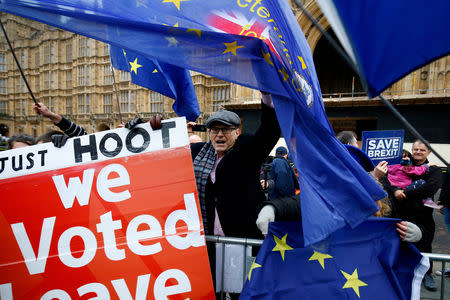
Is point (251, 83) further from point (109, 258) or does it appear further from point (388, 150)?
point (388, 150)

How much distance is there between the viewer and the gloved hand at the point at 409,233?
1.38m

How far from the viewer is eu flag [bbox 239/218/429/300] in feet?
4.49

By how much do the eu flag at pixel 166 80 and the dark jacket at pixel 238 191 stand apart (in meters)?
0.98

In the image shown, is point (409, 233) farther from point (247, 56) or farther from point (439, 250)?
point (439, 250)

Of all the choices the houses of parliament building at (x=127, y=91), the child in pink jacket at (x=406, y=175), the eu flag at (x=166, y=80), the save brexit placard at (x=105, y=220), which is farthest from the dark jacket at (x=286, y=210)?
the houses of parliament building at (x=127, y=91)

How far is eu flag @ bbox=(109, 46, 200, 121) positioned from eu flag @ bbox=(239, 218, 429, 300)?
1.52 m

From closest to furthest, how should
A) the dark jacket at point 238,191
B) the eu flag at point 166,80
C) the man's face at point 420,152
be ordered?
the dark jacket at point 238,191 < the eu flag at point 166,80 < the man's face at point 420,152

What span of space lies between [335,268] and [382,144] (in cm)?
266

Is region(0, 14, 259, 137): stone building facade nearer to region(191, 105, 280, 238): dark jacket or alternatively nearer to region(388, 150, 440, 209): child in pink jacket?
region(388, 150, 440, 209): child in pink jacket

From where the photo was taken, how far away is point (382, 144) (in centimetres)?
345

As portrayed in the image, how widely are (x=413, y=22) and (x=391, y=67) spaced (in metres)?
0.13

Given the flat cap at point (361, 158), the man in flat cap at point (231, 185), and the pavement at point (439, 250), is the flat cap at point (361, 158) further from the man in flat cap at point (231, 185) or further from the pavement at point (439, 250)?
the pavement at point (439, 250)

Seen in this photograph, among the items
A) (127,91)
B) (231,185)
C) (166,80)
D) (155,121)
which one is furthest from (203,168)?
(127,91)

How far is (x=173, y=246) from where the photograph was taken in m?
1.39
